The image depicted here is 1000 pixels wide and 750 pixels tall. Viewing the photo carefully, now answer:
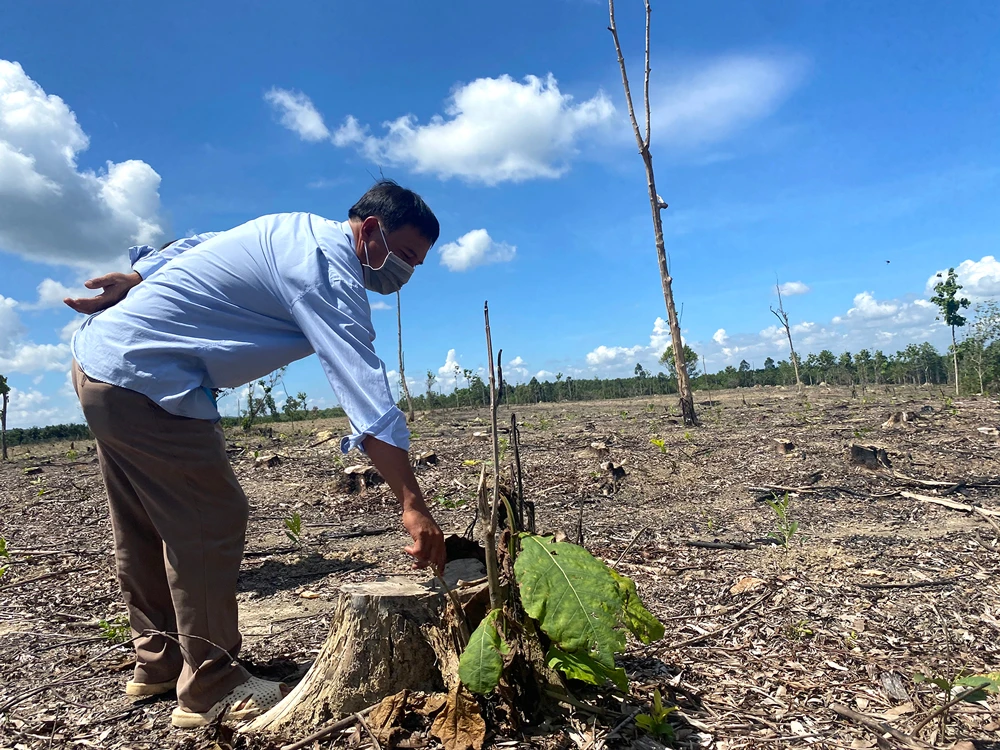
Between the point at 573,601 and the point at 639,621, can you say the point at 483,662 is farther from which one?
the point at 639,621

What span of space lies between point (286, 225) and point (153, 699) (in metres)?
1.78

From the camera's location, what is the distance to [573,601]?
1647mm

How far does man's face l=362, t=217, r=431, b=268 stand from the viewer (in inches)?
82.2

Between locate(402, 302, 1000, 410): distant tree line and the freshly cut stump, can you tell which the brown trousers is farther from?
locate(402, 302, 1000, 410): distant tree line

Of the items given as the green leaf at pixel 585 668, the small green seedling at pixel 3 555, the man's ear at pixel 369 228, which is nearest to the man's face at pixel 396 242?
the man's ear at pixel 369 228

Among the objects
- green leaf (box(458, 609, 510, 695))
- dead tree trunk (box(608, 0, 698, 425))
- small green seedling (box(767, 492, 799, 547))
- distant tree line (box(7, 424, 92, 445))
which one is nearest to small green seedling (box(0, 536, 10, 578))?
green leaf (box(458, 609, 510, 695))

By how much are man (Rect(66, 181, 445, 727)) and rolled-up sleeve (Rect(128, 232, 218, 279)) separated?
1.14 ft

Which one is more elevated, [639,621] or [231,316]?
[231,316]

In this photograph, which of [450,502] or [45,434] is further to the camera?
[45,434]

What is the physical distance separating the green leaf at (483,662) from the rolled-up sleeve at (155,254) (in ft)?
5.87

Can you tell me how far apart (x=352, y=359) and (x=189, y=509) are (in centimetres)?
82

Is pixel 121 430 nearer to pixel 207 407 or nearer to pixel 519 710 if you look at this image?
pixel 207 407

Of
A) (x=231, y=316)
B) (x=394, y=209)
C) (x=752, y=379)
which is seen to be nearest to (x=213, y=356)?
(x=231, y=316)

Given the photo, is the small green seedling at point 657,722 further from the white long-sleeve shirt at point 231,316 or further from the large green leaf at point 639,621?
the white long-sleeve shirt at point 231,316
